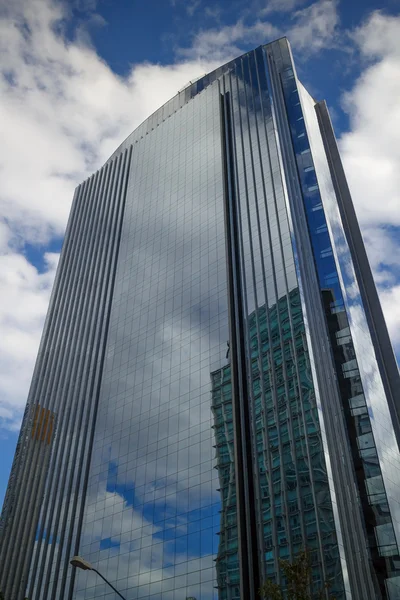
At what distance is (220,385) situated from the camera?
60.9 metres

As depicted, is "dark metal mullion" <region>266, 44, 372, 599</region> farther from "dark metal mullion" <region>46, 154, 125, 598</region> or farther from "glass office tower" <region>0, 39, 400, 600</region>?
"dark metal mullion" <region>46, 154, 125, 598</region>

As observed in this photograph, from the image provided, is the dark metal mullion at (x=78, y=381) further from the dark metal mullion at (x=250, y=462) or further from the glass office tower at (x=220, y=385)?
the dark metal mullion at (x=250, y=462)

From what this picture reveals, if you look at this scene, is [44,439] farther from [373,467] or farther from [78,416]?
[373,467]

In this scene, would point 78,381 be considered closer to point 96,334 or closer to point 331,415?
point 96,334

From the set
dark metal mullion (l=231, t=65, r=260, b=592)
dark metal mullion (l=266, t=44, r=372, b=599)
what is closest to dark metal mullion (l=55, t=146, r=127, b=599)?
dark metal mullion (l=231, t=65, r=260, b=592)

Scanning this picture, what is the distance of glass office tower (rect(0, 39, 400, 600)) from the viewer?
49.4m

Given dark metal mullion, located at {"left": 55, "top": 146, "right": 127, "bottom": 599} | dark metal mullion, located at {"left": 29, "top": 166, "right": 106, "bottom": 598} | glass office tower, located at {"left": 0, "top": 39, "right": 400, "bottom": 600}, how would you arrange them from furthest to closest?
1. dark metal mullion, located at {"left": 29, "top": 166, "right": 106, "bottom": 598}
2. dark metal mullion, located at {"left": 55, "top": 146, "right": 127, "bottom": 599}
3. glass office tower, located at {"left": 0, "top": 39, "right": 400, "bottom": 600}

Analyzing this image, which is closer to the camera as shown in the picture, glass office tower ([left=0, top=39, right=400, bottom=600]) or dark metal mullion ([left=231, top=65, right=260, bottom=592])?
dark metal mullion ([left=231, top=65, right=260, bottom=592])

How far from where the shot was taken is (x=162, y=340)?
72562mm

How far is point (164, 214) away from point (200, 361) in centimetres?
3073

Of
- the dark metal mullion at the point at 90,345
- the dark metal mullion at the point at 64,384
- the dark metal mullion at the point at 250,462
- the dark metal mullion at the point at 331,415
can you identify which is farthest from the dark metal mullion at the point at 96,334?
the dark metal mullion at the point at 331,415

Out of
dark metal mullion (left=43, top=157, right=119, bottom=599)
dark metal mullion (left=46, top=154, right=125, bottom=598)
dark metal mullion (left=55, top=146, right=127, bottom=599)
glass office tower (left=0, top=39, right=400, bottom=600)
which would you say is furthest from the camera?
dark metal mullion (left=43, top=157, right=119, bottom=599)

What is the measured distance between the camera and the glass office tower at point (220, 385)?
162 ft

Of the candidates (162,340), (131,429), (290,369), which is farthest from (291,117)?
(131,429)
